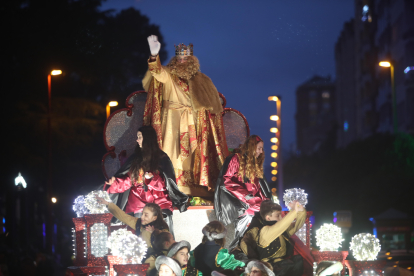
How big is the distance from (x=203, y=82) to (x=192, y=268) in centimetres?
370

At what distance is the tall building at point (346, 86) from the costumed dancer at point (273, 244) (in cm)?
5267

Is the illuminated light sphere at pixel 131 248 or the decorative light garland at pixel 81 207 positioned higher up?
the decorative light garland at pixel 81 207

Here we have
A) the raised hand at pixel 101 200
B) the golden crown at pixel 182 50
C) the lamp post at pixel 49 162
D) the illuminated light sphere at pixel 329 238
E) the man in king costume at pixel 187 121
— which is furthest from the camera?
the lamp post at pixel 49 162

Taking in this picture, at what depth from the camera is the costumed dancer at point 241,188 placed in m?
7.80

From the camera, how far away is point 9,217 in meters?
17.3

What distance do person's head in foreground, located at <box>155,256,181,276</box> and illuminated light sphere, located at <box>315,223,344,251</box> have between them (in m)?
2.48

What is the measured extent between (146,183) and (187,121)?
1623 millimetres

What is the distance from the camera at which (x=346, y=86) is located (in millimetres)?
66000

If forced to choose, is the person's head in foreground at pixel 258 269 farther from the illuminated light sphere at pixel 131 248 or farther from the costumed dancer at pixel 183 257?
the illuminated light sphere at pixel 131 248

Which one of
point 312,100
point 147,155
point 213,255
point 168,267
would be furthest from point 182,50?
point 312,100

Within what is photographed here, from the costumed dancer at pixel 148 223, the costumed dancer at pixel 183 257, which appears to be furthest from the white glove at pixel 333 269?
the costumed dancer at pixel 148 223

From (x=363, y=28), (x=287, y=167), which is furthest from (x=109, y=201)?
(x=363, y=28)

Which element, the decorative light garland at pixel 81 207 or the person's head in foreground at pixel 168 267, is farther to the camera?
the decorative light garland at pixel 81 207

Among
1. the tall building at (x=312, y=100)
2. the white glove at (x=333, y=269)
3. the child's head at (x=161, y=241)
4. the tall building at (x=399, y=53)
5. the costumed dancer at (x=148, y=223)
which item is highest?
the tall building at (x=312, y=100)
